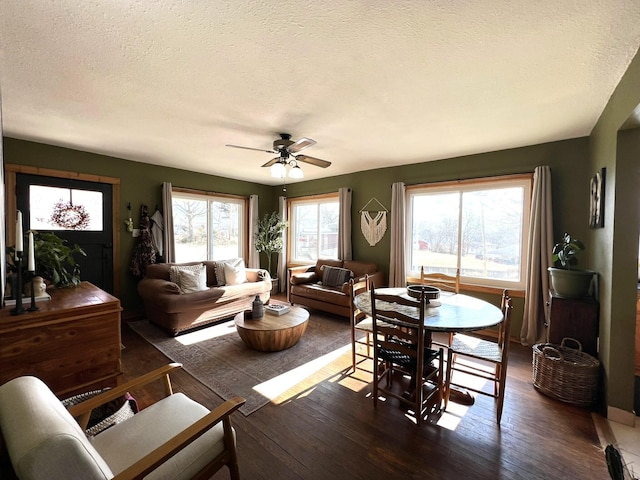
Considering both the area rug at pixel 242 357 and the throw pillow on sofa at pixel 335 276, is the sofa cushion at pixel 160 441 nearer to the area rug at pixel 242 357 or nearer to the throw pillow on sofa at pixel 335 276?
the area rug at pixel 242 357

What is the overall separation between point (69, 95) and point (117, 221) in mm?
2425

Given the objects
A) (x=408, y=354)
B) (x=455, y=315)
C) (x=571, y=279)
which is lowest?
(x=408, y=354)

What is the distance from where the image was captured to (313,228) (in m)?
6.14

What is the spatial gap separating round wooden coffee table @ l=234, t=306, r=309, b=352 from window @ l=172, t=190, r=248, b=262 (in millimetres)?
2594

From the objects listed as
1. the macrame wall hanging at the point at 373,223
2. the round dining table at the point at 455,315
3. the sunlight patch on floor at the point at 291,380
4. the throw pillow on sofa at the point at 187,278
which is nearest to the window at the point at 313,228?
the macrame wall hanging at the point at 373,223

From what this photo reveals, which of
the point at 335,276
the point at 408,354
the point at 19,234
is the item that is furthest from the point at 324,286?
the point at 19,234

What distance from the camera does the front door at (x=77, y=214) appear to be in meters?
3.66

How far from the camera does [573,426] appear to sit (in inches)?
79.3

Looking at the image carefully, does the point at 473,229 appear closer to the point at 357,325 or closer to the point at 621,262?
the point at 621,262

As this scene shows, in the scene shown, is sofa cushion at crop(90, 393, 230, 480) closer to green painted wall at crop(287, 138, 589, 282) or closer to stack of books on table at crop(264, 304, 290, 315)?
stack of books on table at crop(264, 304, 290, 315)

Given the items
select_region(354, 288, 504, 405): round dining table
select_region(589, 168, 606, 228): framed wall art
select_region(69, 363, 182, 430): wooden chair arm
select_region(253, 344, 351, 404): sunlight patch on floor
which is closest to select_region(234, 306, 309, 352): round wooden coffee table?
select_region(253, 344, 351, 404): sunlight patch on floor

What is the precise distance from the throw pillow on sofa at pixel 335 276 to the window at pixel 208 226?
2.17 m

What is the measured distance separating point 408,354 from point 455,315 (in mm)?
530

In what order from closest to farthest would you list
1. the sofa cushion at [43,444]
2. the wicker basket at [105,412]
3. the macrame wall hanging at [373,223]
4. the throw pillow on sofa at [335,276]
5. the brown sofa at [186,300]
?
the sofa cushion at [43,444], the wicker basket at [105,412], the brown sofa at [186,300], the throw pillow on sofa at [335,276], the macrame wall hanging at [373,223]
